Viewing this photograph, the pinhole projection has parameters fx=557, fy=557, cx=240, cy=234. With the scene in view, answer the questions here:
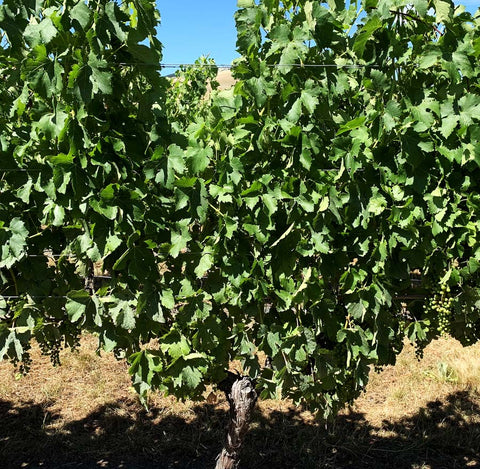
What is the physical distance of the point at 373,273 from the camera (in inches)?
112

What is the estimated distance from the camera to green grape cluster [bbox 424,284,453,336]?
2.93m

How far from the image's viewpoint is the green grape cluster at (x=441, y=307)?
2934 millimetres

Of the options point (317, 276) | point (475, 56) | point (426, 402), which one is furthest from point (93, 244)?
point (426, 402)

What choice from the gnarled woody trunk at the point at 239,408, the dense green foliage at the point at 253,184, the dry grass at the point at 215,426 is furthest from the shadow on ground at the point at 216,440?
the dense green foliage at the point at 253,184

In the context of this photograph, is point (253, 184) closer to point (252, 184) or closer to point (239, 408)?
point (252, 184)

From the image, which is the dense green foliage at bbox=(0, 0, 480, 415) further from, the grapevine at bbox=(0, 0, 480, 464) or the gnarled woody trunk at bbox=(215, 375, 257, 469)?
the gnarled woody trunk at bbox=(215, 375, 257, 469)

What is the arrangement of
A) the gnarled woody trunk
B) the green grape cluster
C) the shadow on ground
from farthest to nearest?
1. the shadow on ground
2. the gnarled woody trunk
3. the green grape cluster

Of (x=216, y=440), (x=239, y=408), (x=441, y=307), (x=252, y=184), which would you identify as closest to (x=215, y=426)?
(x=216, y=440)

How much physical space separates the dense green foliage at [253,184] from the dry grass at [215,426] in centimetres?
173

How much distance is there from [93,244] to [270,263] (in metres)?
0.86

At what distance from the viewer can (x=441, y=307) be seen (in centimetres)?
295

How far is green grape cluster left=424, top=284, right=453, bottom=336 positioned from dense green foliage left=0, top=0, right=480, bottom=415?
1.2 inches

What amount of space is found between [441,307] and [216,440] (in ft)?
8.90

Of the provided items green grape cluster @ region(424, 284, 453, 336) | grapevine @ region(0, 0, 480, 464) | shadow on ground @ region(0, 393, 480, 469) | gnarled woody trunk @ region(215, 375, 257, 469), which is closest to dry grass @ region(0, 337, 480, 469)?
shadow on ground @ region(0, 393, 480, 469)
